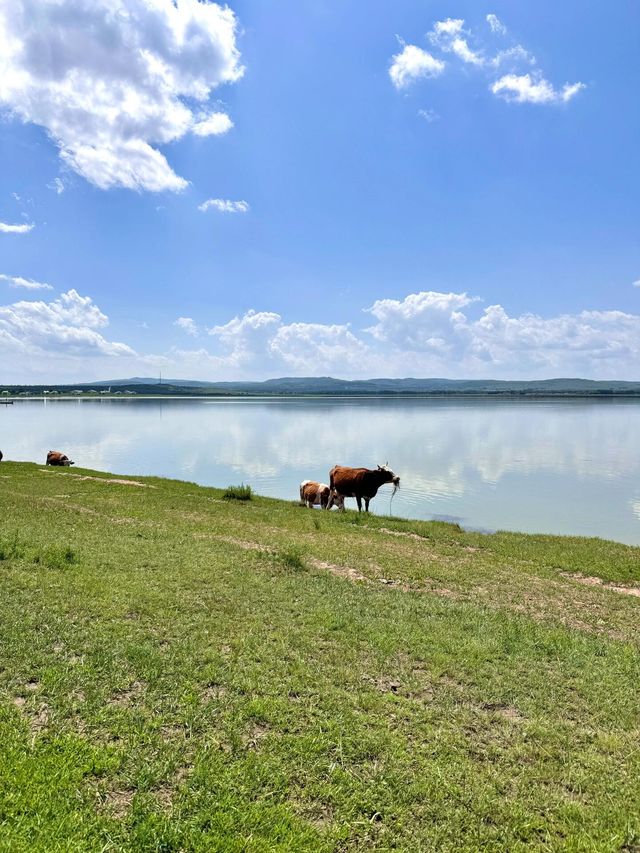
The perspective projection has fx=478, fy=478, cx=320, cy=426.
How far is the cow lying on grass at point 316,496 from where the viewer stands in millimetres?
22312

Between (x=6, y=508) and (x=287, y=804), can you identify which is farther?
(x=6, y=508)

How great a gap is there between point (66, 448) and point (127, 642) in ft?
154

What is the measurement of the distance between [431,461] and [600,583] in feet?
98.8

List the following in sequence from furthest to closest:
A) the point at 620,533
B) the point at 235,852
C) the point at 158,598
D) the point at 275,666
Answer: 1. the point at 620,533
2. the point at 158,598
3. the point at 275,666
4. the point at 235,852

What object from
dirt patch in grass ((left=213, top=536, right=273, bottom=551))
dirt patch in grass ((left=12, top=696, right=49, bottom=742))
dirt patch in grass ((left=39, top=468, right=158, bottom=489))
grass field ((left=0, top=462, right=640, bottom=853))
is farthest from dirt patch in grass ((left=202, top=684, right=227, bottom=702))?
dirt patch in grass ((left=39, top=468, right=158, bottom=489))

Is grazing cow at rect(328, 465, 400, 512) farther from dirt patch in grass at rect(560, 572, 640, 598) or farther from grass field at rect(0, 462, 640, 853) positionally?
A: grass field at rect(0, 462, 640, 853)

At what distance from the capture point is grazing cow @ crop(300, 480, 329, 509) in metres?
22.5

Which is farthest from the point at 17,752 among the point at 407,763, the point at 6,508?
the point at 6,508

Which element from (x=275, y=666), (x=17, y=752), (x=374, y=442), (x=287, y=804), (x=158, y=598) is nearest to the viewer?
(x=287, y=804)

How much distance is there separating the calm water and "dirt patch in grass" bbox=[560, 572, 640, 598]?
34.0 feet

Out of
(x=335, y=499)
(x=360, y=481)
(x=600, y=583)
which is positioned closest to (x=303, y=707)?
(x=600, y=583)

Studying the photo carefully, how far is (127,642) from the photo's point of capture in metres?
6.20

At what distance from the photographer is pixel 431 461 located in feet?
136

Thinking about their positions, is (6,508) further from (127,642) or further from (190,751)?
(190,751)
